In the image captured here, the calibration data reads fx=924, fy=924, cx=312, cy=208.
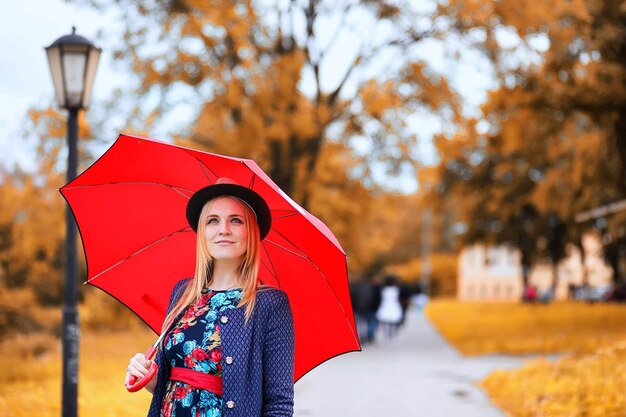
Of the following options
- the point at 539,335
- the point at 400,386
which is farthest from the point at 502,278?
the point at 400,386

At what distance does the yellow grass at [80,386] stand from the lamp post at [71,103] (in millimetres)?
1311

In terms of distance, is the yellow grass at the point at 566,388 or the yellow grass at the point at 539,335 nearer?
the yellow grass at the point at 566,388

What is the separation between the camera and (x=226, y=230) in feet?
11.1

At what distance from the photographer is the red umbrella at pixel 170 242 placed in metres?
3.85

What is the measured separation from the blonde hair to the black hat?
0.9 inches

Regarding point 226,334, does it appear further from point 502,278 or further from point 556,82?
point 502,278

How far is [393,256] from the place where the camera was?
285 ft

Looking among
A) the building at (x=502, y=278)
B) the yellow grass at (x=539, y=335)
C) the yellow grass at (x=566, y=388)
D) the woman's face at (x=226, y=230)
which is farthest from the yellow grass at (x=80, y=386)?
the building at (x=502, y=278)

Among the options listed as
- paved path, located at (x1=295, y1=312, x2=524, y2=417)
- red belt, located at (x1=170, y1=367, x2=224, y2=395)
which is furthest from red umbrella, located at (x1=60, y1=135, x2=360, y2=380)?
paved path, located at (x1=295, y1=312, x2=524, y2=417)

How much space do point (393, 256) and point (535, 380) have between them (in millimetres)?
75358

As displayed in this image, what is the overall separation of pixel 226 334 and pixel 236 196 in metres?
0.56

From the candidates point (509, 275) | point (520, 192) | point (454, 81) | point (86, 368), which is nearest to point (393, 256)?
point (509, 275)

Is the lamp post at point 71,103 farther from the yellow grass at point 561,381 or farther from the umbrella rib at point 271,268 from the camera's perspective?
the yellow grass at point 561,381

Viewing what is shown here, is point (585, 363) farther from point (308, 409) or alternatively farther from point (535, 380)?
point (308, 409)
